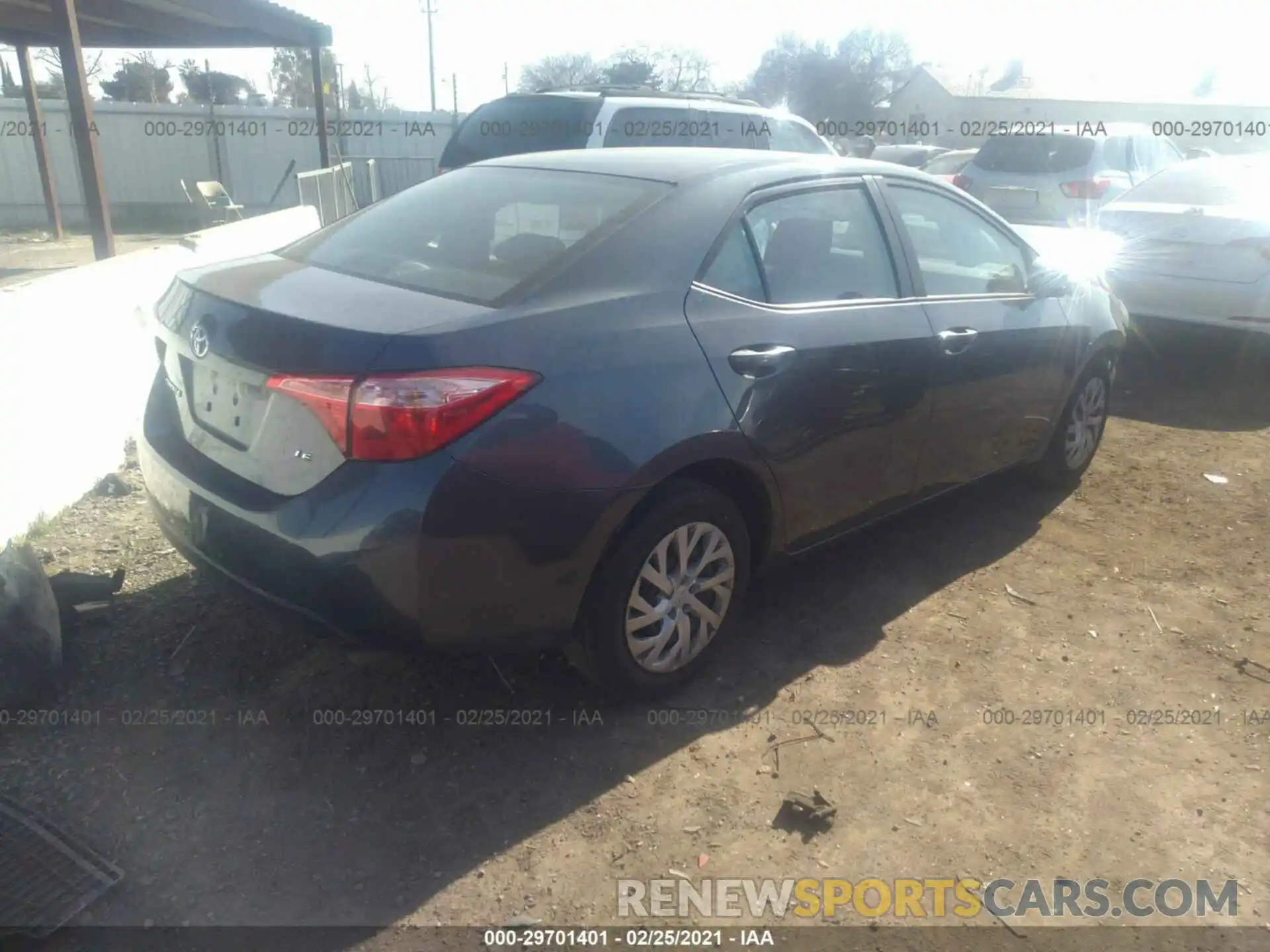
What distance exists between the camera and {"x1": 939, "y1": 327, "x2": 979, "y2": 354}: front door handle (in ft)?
12.4

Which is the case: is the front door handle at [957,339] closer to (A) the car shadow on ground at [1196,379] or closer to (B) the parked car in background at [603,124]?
(A) the car shadow on ground at [1196,379]

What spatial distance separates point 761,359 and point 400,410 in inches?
47.4

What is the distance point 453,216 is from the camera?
3.36 metres

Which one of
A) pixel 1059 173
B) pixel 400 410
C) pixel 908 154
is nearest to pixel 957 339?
pixel 400 410

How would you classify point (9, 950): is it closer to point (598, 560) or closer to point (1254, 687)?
point (598, 560)

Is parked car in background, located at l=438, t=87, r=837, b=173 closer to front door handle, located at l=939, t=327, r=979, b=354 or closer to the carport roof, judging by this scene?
the carport roof

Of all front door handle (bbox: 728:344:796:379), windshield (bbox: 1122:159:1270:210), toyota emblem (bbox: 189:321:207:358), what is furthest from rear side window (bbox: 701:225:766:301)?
windshield (bbox: 1122:159:1270:210)

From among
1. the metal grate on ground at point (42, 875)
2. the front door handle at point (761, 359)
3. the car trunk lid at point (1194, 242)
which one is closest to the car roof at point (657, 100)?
the car trunk lid at point (1194, 242)

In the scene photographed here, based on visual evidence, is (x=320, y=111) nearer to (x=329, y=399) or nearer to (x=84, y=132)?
(x=84, y=132)

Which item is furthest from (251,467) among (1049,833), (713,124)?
(713,124)

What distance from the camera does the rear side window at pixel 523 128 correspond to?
8.44m

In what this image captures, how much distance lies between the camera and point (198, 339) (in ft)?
9.30

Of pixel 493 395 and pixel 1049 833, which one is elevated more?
pixel 493 395

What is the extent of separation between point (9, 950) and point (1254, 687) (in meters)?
3.82
